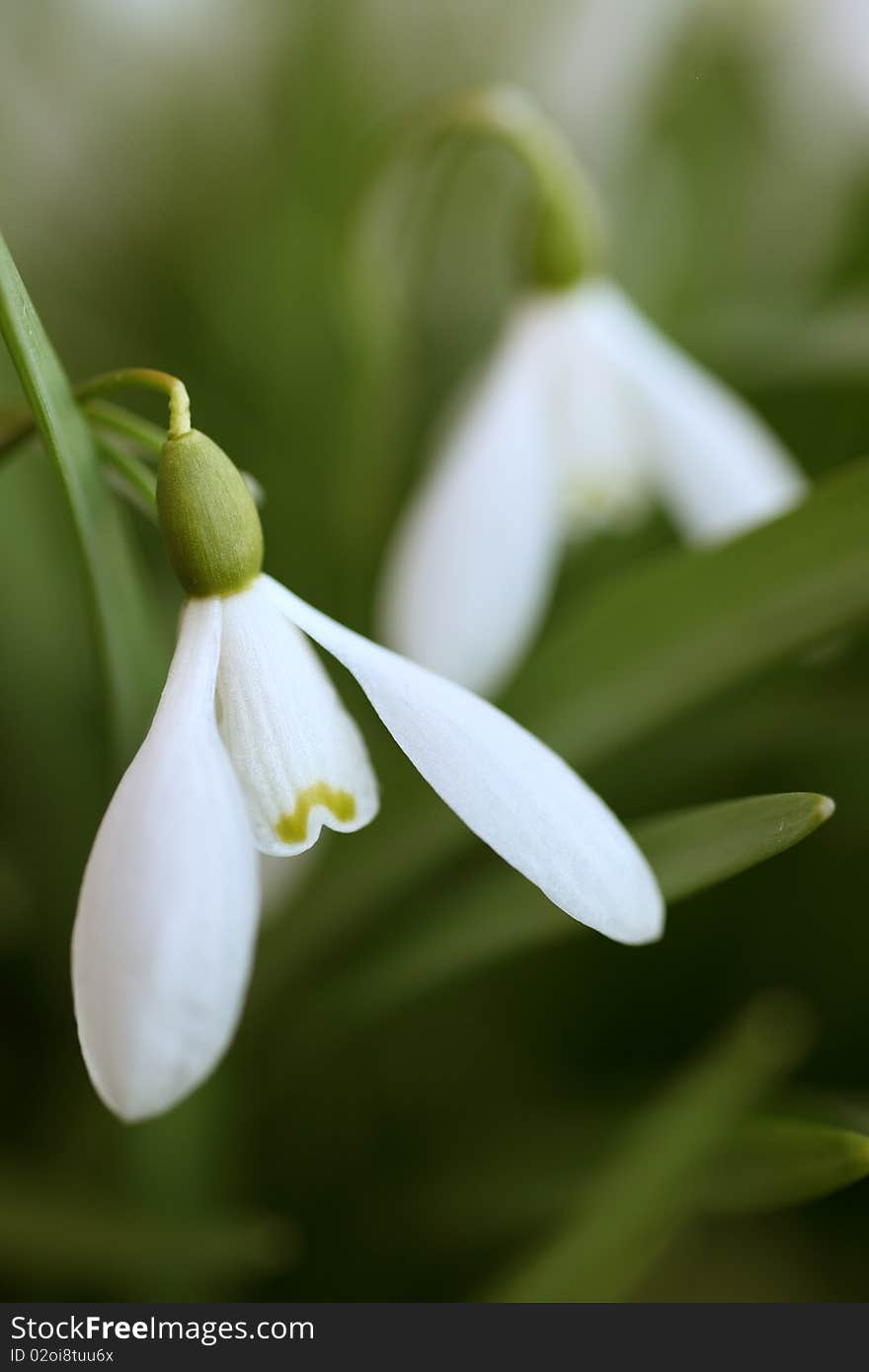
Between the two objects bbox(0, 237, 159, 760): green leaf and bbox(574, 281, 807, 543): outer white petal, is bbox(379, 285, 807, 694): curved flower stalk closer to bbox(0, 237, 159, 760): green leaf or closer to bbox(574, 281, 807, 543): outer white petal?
bbox(574, 281, 807, 543): outer white petal

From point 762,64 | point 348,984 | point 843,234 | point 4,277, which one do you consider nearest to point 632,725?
point 348,984

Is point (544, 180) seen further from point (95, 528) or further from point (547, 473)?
point (95, 528)

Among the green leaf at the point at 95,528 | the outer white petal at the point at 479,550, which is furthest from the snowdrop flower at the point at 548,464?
the green leaf at the point at 95,528

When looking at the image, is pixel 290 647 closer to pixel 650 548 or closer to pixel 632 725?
pixel 632 725

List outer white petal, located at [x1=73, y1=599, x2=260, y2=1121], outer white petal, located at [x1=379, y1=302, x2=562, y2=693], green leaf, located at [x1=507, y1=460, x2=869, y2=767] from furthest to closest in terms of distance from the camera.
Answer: outer white petal, located at [x1=379, y1=302, x2=562, y2=693]
green leaf, located at [x1=507, y1=460, x2=869, y2=767]
outer white petal, located at [x1=73, y1=599, x2=260, y2=1121]

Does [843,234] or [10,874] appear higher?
[843,234]

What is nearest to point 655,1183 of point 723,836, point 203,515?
point 723,836

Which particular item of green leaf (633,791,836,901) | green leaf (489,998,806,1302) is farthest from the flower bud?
green leaf (489,998,806,1302)
